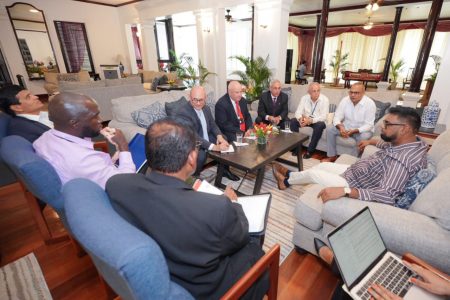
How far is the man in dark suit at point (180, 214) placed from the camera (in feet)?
2.30

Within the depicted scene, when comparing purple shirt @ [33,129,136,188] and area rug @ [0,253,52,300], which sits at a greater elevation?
purple shirt @ [33,129,136,188]

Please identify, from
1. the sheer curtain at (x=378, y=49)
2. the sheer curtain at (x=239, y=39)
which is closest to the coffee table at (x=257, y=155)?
the sheer curtain at (x=239, y=39)

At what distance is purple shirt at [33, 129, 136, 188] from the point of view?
123cm

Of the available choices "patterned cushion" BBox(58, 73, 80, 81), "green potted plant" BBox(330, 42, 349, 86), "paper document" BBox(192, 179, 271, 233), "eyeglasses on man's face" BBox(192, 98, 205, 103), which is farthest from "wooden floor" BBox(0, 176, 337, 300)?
"green potted plant" BBox(330, 42, 349, 86)

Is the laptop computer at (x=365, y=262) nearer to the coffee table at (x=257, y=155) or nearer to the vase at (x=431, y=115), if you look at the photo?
the coffee table at (x=257, y=155)

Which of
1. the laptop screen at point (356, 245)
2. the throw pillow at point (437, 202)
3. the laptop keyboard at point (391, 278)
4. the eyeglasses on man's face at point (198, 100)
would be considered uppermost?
the eyeglasses on man's face at point (198, 100)

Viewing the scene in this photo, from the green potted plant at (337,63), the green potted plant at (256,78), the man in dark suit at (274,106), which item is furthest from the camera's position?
the green potted plant at (337,63)

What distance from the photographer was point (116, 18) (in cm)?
847

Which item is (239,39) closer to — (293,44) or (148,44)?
(293,44)

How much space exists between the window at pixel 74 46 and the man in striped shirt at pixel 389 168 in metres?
8.95

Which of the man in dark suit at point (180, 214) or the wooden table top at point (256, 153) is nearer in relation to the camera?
the man in dark suit at point (180, 214)

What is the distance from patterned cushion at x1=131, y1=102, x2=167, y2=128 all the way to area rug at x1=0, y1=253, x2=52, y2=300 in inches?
61.5

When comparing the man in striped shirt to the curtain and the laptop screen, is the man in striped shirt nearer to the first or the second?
the laptop screen

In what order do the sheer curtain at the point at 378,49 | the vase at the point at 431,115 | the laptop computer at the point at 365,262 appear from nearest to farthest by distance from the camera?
the laptop computer at the point at 365,262 < the vase at the point at 431,115 < the sheer curtain at the point at 378,49
